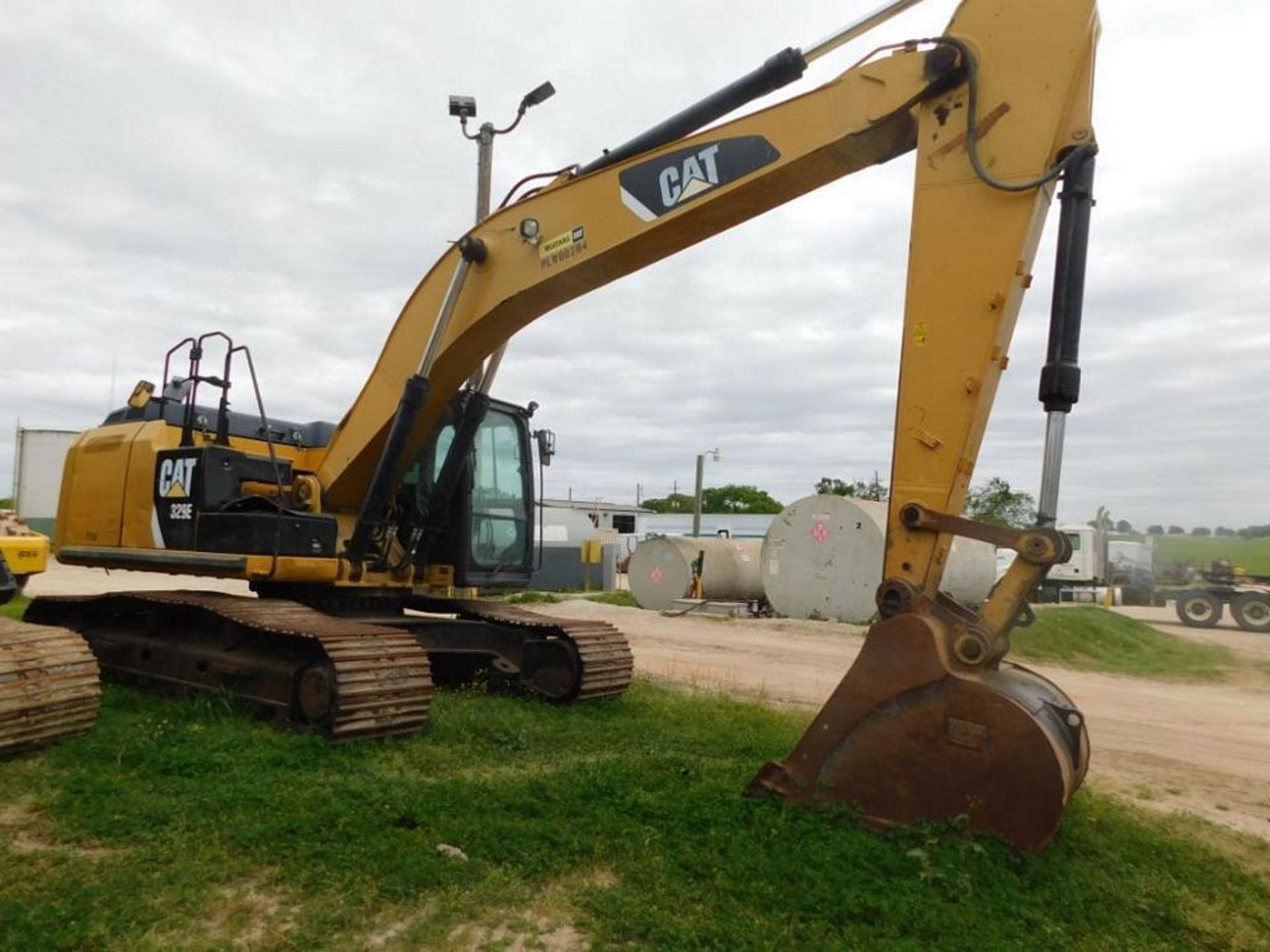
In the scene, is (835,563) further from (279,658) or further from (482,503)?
(279,658)

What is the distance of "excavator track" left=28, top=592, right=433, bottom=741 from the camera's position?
6172mm

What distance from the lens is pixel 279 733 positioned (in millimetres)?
6305

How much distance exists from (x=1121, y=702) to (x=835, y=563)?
7.59m

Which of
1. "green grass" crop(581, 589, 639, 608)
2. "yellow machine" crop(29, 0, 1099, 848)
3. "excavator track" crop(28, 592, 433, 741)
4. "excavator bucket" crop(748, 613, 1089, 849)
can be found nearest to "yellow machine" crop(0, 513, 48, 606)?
"yellow machine" crop(29, 0, 1099, 848)

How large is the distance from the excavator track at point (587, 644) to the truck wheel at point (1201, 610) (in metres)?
21.1

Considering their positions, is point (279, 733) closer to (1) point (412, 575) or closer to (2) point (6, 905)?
(1) point (412, 575)

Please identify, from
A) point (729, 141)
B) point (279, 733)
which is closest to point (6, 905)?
point (279, 733)

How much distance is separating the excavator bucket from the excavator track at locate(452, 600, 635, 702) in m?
3.20

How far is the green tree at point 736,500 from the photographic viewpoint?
90250 millimetres

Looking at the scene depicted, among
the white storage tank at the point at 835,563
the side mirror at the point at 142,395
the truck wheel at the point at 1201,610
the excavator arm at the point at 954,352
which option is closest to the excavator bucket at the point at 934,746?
the excavator arm at the point at 954,352

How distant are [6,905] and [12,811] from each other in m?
1.43

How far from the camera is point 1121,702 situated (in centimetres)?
1195

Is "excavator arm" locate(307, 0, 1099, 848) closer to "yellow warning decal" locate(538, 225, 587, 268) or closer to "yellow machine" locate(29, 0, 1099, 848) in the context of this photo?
Result: "yellow machine" locate(29, 0, 1099, 848)

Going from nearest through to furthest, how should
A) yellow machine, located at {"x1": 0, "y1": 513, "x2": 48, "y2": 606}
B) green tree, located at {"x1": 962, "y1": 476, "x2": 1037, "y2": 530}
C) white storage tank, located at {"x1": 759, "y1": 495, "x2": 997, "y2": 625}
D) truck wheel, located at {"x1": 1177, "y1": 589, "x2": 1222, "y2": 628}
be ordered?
yellow machine, located at {"x1": 0, "y1": 513, "x2": 48, "y2": 606} < white storage tank, located at {"x1": 759, "y1": 495, "x2": 997, "y2": 625} < truck wheel, located at {"x1": 1177, "y1": 589, "x2": 1222, "y2": 628} < green tree, located at {"x1": 962, "y1": 476, "x2": 1037, "y2": 530}
